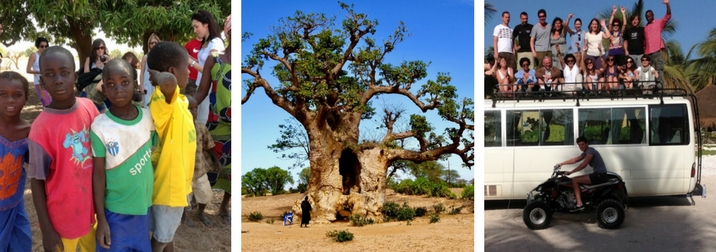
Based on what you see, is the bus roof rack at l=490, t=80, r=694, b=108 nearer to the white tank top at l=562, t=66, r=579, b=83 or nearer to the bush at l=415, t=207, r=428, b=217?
the white tank top at l=562, t=66, r=579, b=83

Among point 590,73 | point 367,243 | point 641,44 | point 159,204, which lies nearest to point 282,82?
A: point 367,243

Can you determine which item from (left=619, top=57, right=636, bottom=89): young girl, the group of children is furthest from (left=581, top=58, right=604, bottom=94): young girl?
the group of children

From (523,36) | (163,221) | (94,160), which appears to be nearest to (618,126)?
(523,36)

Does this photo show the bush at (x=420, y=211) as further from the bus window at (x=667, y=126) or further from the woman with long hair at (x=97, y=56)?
the woman with long hair at (x=97, y=56)

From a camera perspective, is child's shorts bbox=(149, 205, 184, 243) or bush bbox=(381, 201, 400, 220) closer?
child's shorts bbox=(149, 205, 184, 243)

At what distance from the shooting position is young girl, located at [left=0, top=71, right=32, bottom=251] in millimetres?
4051

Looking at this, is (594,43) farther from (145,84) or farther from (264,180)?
(145,84)

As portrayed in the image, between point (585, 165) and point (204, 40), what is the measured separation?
3.14m

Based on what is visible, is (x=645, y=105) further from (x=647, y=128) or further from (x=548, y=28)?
(x=548, y=28)

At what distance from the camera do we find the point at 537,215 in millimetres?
5262

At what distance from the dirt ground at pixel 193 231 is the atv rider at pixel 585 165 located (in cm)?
277

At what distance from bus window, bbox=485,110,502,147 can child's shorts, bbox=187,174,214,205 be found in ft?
7.46

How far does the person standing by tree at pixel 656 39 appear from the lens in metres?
5.23

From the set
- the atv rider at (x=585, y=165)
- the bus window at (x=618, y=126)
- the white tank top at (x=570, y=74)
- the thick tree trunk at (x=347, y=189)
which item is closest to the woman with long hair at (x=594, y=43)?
the white tank top at (x=570, y=74)
